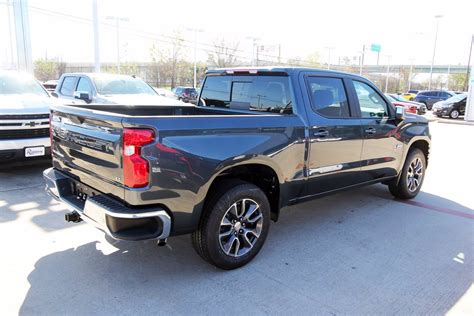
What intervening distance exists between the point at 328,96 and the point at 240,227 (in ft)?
6.19

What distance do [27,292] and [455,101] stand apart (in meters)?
27.3

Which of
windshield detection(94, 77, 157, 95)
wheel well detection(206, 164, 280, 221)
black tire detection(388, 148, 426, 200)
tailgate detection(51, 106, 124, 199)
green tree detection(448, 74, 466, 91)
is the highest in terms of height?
green tree detection(448, 74, 466, 91)

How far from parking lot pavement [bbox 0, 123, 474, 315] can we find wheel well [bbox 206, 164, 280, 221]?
1.71 feet

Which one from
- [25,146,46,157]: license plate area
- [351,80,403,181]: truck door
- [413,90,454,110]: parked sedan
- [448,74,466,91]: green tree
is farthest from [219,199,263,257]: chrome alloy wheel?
[448,74,466,91]: green tree

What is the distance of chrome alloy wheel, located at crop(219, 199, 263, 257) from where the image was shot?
3520 millimetres

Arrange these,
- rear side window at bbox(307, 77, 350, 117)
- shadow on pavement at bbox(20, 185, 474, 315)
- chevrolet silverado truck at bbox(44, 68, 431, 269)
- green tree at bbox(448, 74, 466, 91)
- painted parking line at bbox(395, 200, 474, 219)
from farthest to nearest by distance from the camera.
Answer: green tree at bbox(448, 74, 466, 91)
painted parking line at bbox(395, 200, 474, 219)
rear side window at bbox(307, 77, 350, 117)
shadow on pavement at bbox(20, 185, 474, 315)
chevrolet silverado truck at bbox(44, 68, 431, 269)

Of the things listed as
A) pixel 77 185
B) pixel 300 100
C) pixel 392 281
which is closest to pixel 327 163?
pixel 300 100

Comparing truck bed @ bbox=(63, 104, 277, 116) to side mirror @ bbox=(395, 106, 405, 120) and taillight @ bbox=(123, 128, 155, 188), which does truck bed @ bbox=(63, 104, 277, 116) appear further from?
side mirror @ bbox=(395, 106, 405, 120)

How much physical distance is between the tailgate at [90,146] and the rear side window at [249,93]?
190 cm

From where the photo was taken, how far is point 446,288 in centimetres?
344

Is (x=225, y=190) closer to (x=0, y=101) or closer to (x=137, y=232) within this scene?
(x=137, y=232)

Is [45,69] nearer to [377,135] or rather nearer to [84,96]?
[84,96]

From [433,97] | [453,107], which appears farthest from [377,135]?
[433,97]

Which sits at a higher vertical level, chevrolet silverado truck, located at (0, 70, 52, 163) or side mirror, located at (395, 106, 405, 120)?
side mirror, located at (395, 106, 405, 120)
